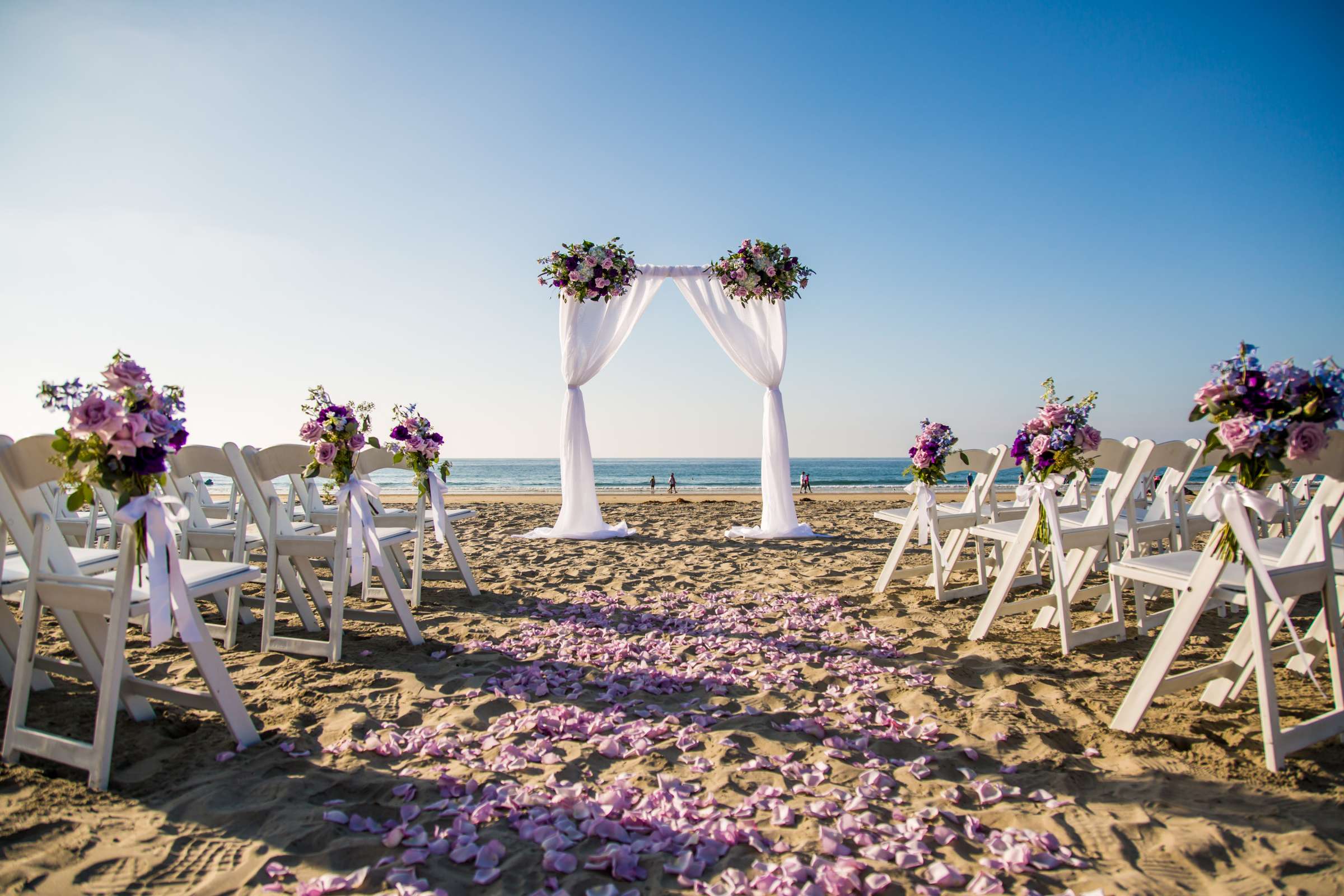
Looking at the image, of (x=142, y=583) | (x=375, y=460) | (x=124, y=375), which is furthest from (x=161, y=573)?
(x=375, y=460)

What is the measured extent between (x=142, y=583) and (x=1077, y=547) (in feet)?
13.1

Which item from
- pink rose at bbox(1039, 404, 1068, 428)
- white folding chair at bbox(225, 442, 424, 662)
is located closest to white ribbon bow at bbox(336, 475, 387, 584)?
white folding chair at bbox(225, 442, 424, 662)

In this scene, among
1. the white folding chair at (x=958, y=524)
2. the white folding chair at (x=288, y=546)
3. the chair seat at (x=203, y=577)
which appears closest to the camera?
the chair seat at (x=203, y=577)

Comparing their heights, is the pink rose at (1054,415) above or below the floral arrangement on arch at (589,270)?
below

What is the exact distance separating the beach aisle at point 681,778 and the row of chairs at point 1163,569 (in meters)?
0.14

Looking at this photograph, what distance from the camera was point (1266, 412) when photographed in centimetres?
216

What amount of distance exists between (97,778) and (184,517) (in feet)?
2.58

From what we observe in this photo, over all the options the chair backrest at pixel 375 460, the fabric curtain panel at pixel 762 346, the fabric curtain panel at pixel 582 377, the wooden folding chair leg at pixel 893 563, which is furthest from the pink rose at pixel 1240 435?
the fabric curtain panel at pixel 582 377

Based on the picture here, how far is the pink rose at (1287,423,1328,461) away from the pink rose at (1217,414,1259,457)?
0.08m

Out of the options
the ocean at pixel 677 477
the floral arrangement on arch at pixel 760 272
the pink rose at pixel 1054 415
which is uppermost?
the floral arrangement on arch at pixel 760 272

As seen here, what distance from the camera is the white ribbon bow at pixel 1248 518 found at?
2.07m

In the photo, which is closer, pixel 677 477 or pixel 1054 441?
pixel 1054 441

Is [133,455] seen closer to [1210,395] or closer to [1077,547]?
[1210,395]

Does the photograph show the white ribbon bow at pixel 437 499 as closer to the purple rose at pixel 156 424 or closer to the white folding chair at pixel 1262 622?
the purple rose at pixel 156 424
